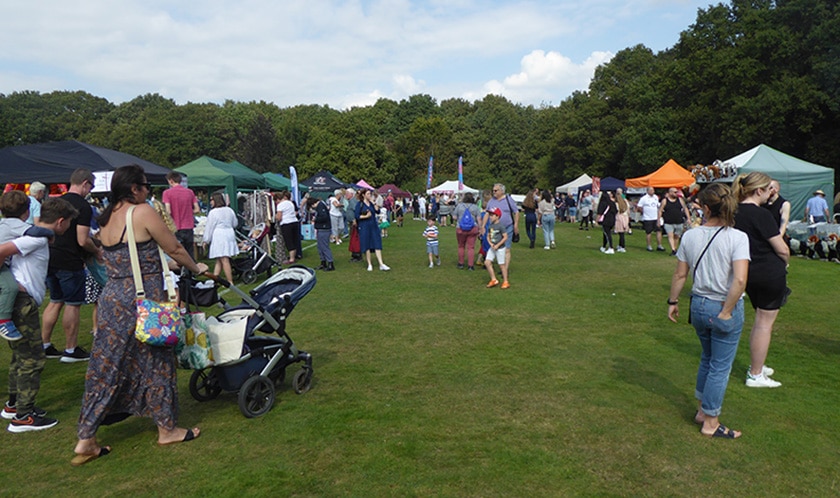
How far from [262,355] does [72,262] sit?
257cm

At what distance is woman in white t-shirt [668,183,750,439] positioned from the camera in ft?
12.9

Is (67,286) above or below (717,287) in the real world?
below

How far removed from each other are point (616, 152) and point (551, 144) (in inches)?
363

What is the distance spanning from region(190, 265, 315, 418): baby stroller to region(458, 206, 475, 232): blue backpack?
288 inches

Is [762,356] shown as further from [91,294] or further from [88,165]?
[88,165]

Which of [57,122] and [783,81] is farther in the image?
[57,122]

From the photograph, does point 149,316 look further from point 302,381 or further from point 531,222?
point 531,222

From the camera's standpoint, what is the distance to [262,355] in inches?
191

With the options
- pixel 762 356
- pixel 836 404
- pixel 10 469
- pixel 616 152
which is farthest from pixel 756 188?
pixel 616 152

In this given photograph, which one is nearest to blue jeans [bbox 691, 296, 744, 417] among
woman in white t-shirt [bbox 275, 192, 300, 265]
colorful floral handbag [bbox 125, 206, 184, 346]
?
colorful floral handbag [bbox 125, 206, 184, 346]

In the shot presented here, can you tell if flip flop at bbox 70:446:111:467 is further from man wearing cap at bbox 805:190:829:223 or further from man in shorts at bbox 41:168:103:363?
man wearing cap at bbox 805:190:829:223

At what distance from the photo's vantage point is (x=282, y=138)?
69.8 metres

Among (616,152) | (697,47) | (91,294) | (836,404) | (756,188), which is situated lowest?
(836,404)

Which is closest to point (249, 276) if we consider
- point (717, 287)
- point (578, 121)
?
point (717, 287)
